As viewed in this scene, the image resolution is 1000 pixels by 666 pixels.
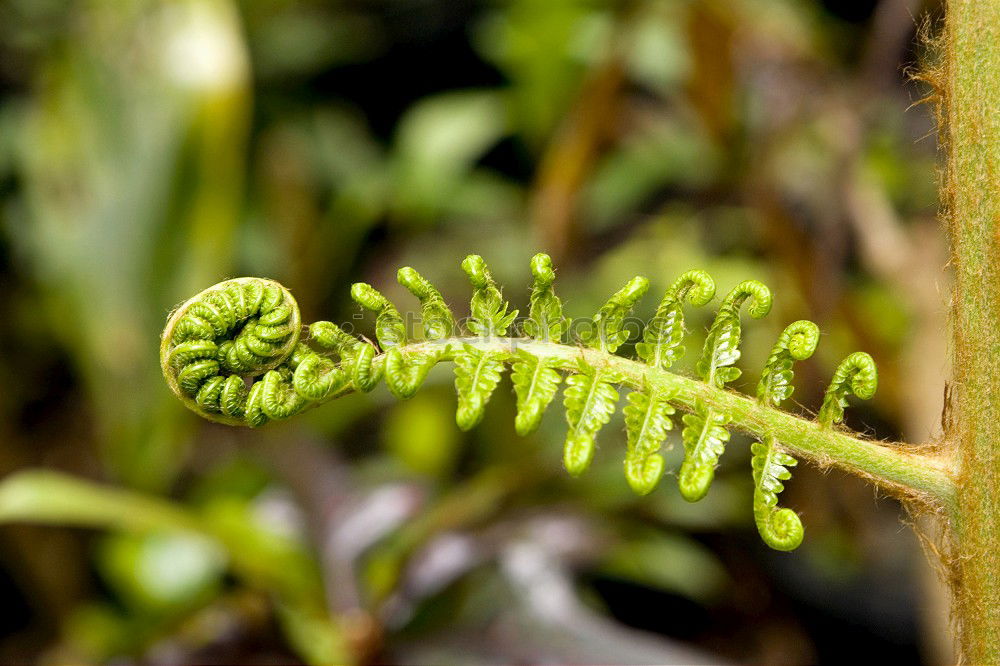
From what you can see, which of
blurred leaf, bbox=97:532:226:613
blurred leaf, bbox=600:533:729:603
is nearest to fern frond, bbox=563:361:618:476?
blurred leaf, bbox=600:533:729:603

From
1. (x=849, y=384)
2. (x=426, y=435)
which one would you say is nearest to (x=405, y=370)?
(x=849, y=384)

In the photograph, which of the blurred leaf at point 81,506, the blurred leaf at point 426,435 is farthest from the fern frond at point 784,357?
the blurred leaf at point 426,435

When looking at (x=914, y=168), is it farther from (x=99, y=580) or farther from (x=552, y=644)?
(x=99, y=580)

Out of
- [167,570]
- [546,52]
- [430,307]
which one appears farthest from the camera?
[546,52]

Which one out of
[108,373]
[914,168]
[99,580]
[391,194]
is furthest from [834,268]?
[99,580]

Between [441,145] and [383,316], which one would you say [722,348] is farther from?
[441,145]

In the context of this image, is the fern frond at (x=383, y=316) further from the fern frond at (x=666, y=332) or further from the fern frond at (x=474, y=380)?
the fern frond at (x=666, y=332)

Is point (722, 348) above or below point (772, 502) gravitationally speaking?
above
